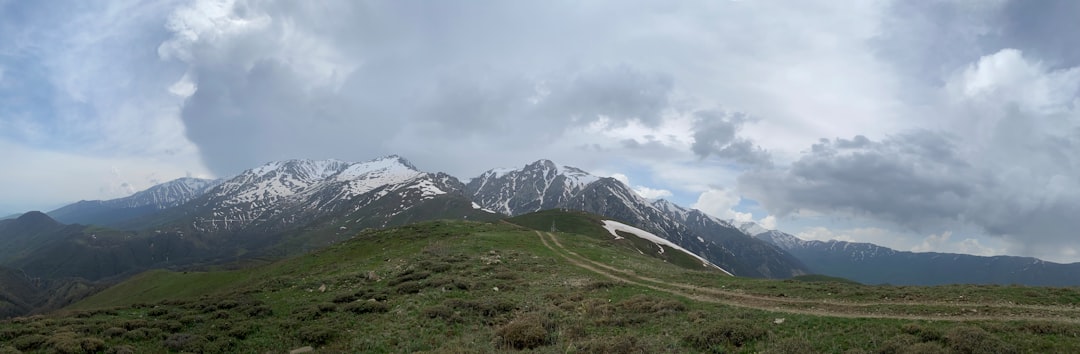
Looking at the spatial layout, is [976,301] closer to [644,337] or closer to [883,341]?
[883,341]

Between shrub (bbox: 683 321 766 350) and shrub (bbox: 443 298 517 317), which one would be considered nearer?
shrub (bbox: 683 321 766 350)

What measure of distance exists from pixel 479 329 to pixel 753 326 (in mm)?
12690

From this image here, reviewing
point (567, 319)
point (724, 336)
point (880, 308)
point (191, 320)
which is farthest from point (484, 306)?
point (880, 308)

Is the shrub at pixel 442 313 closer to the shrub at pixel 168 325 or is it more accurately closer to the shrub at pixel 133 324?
the shrub at pixel 168 325

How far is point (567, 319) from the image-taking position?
77.4 feet

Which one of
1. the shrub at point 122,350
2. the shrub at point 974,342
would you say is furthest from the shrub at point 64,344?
the shrub at point 974,342

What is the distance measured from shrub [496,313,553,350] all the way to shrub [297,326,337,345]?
332 inches

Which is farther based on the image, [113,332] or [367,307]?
[367,307]

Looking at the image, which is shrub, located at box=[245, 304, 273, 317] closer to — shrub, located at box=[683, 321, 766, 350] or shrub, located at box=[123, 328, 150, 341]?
shrub, located at box=[123, 328, 150, 341]

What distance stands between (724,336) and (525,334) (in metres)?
8.23

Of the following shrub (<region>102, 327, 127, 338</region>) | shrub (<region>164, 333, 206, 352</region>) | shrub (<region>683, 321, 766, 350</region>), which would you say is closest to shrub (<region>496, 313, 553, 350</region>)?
→ shrub (<region>683, 321, 766, 350</region>)

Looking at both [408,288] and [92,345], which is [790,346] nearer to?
[408,288]

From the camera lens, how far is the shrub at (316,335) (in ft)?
72.5

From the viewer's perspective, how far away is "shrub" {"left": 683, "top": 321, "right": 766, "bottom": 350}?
1827 cm
